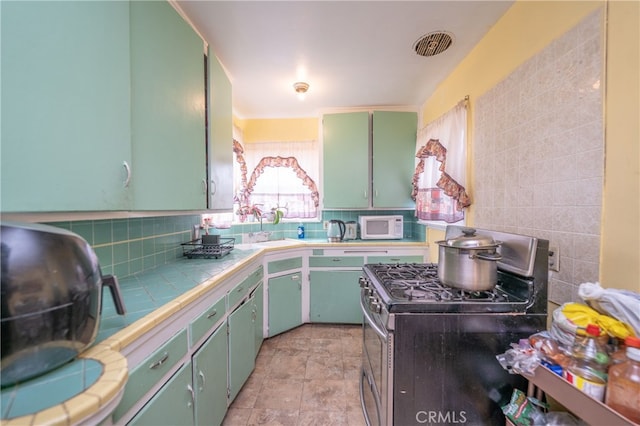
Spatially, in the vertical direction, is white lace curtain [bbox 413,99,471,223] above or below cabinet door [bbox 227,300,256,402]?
above

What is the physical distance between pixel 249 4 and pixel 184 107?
705mm

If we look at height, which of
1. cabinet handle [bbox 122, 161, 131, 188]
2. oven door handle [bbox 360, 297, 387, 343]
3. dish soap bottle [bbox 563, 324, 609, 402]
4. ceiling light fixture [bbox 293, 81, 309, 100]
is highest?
ceiling light fixture [bbox 293, 81, 309, 100]

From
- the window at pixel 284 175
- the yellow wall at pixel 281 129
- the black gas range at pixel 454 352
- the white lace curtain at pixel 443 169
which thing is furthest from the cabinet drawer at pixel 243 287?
the yellow wall at pixel 281 129

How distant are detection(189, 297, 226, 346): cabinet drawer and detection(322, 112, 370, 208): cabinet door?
1822 mm

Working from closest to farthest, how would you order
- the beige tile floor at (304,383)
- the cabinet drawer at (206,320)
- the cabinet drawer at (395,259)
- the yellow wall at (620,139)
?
1. the yellow wall at (620,139)
2. the cabinet drawer at (206,320)
3. the beige tile floor at (304,383)
4. the cabinet drawer at (395,259)

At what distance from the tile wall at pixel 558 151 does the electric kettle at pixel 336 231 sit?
1.55 meters

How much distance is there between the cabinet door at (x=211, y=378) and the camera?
1.13 m

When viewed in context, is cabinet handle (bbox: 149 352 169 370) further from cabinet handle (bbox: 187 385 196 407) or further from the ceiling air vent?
the ceiling air vent

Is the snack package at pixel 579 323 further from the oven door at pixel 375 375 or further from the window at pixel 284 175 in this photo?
the window at pixel 284 175

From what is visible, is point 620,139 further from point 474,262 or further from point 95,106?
point 95,106

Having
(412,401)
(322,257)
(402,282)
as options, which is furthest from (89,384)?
(322,257)

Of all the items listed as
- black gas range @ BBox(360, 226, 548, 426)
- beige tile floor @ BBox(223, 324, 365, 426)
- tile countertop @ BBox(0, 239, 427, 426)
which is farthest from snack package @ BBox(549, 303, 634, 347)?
tile countertop @ BBox(0, 239, 427, 426)

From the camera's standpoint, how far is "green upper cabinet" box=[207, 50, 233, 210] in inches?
66.4

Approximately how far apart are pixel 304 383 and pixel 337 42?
250 centimetres
